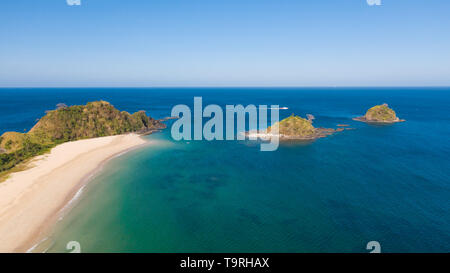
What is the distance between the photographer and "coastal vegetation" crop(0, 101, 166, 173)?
60.7 metres

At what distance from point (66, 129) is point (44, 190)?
4495 centimetres

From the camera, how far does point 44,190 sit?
44.8 metres

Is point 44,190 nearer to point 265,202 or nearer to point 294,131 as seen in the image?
point 265,202

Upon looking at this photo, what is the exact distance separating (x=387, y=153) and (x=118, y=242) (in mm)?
77277

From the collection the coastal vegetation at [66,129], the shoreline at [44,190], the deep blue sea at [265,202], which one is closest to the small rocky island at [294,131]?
the deep blue sea at [265,202]

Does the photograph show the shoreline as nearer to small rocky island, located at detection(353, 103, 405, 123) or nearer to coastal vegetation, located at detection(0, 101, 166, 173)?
coastal vegetation, located at detection(0, 101, 166, 173)

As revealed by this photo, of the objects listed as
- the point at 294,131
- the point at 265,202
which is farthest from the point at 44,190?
the point at 294,131

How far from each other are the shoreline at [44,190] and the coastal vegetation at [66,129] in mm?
4856

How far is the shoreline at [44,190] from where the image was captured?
3297 centimetres

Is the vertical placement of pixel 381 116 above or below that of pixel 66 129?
above

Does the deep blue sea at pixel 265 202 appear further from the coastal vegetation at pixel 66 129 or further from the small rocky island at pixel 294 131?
the coastal vegetation at pixel 66 129

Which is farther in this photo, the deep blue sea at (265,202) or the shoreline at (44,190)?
the shoreline at (44,190)

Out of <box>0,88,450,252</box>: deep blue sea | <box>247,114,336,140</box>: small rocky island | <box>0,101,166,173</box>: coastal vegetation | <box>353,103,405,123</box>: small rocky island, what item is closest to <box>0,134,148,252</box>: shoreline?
<box>0,88,450,252</box>: deep blue sea

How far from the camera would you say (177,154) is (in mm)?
72562
